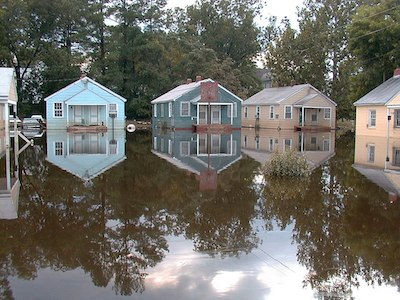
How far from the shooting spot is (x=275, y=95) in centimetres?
4822

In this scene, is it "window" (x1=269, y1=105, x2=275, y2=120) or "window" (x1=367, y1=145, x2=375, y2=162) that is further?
"window" (x1=269, y1=105, x2=275, y2=120)

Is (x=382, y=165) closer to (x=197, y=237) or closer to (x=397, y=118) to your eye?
(x=197, y=237)

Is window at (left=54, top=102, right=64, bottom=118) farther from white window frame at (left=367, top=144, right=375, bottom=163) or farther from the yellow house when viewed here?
white window frame at (left=367, top=144, right=375, bottom=163)

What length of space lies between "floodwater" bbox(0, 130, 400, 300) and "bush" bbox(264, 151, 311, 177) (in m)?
0.55

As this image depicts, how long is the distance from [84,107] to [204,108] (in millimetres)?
10871

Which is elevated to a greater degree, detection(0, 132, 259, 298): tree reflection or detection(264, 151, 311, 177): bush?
detection(264, 151, 311, 177): bush

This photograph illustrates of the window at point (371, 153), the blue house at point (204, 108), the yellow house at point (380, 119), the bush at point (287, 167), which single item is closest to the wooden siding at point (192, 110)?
the blue house at point (204, 108)

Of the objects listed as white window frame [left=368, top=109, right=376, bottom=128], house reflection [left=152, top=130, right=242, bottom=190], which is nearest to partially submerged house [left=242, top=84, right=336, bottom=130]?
white window frame [left=368, top=109, right=376, bottom=128]

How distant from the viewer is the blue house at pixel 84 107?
41781 mm

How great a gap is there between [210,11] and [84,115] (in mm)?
36425

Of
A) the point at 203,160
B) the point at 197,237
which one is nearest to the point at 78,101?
the point at 203,160

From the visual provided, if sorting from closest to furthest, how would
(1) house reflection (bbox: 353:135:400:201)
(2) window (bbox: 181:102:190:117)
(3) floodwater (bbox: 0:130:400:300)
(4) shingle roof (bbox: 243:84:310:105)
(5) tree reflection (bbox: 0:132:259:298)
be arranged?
(3) floodwater (bbox: 0:130:400:300), (5) tree reflection (bbox: 0:132:259:298), (1) house reflection (bbox: 353:135:400:201), (2) window (bbox: 181:102:190:117), (4) shingle roof (bbox: 243:84:310:105)

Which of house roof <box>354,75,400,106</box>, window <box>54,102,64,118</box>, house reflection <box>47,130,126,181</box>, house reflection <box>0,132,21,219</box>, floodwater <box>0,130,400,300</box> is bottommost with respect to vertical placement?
floodwater <box>0,130,400,300</box>

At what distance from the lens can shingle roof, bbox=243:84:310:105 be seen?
4559cm
